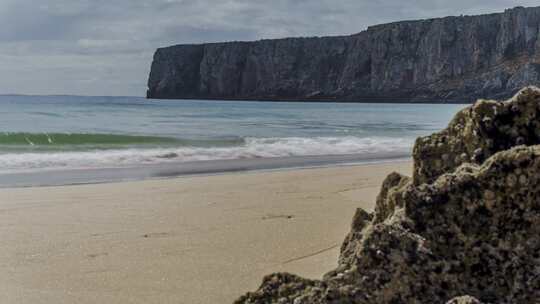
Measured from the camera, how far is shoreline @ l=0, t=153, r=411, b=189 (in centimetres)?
841

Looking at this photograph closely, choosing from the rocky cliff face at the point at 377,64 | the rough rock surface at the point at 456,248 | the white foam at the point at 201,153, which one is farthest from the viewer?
the rocky cliff face at the point at 377,64

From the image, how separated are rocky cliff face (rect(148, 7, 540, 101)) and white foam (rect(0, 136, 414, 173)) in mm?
70176

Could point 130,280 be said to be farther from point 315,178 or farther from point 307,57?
point 307,57

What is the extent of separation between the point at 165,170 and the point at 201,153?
3154 mm

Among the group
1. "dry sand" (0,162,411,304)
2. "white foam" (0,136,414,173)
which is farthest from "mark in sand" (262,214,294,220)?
"white foam" (0,136,414,173)

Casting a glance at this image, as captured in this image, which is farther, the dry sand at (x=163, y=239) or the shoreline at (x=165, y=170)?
the shoreline at (x=165, y=170)

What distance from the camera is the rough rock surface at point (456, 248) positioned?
1.64 meters

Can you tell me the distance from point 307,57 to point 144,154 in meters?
109

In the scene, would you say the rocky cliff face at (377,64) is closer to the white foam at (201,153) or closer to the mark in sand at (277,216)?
the white foam at (201,153)

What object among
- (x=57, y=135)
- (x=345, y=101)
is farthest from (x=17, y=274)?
(x=345, y=101)

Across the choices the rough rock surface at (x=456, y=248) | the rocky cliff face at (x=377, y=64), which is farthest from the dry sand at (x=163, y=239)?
the rocky cliff face at (x=377, y=64)

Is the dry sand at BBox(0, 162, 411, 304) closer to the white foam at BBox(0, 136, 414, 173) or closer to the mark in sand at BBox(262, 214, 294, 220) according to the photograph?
the mark in sand at BBox(262, 214, 294, 220)

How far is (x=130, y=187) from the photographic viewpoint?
734cm

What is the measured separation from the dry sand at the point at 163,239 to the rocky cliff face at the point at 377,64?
81.1 meters
